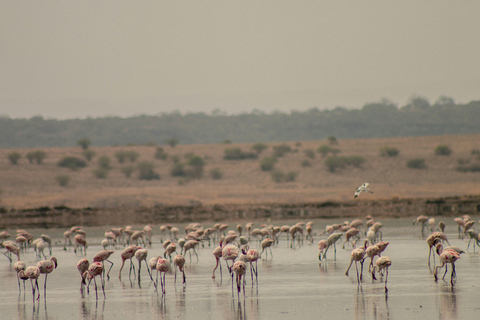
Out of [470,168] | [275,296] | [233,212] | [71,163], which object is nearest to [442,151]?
[470,168]

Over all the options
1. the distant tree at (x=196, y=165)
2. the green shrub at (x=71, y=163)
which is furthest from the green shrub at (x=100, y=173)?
the distant tree at (x=196, y=165)

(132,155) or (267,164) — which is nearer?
(267,164)

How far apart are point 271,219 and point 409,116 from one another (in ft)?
432

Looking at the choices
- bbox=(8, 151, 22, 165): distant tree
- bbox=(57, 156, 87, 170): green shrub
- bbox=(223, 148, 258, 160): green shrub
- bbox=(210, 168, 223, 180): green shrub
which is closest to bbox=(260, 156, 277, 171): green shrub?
bbox=(210, 168, 223, 180): green shrub

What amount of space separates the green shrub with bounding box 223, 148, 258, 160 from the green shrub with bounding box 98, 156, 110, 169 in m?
13.7

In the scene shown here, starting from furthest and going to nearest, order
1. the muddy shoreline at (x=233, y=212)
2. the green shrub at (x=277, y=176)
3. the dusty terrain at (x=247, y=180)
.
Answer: the green shrub at (x=277, y=176) → the dusty terrain at (x=247, y=180) → the muddy shoreline at (x=233, y=212)

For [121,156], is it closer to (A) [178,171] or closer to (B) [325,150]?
(A) [178,171]

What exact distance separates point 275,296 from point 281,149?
240 ft

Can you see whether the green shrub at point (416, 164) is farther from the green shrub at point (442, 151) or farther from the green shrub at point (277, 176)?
the green shrub at point (277, 176)

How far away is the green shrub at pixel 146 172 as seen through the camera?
7381cm

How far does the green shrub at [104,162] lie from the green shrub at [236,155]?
13.7m

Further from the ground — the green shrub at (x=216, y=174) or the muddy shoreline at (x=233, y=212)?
the green shrub at (x=216, y=174)

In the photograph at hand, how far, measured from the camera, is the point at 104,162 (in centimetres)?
7925

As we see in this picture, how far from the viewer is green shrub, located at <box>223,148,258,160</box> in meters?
84.2
